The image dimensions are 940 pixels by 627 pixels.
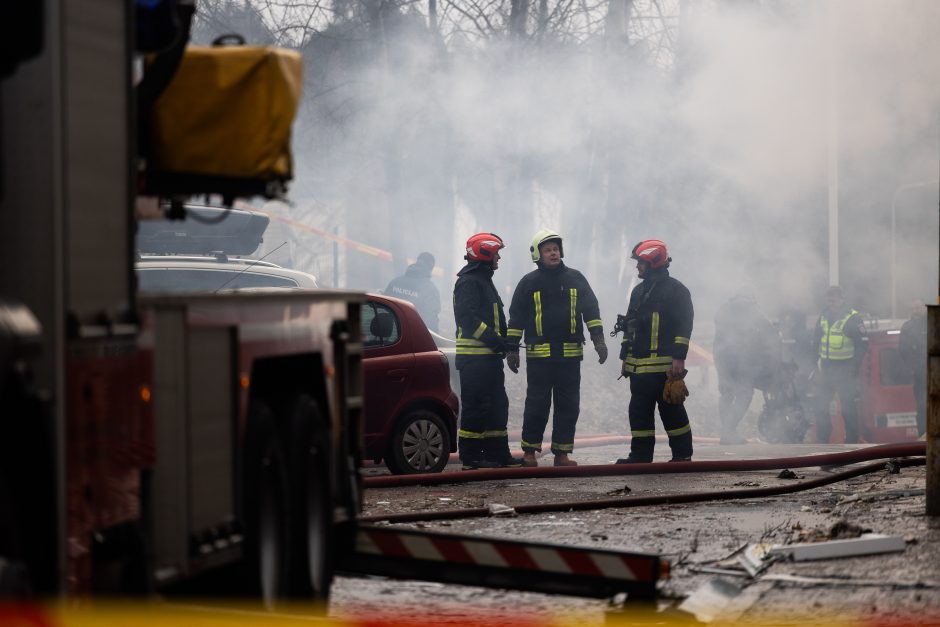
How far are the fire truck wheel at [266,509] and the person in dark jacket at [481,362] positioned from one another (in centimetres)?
745

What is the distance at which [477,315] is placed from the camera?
12562mm

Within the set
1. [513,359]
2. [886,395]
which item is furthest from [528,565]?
[886,395]

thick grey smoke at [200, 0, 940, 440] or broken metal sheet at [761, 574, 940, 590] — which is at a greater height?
thick grey smoke at [200, 0, 940, 440]

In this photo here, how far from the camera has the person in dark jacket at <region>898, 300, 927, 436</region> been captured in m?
16.8

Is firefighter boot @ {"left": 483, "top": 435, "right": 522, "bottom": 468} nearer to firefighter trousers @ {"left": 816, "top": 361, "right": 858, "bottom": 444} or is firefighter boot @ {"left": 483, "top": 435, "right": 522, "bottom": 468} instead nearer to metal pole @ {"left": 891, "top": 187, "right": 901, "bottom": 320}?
firefighter trousers @ {"left": 816, "top": 361, "right": 858, "bottom": 444}

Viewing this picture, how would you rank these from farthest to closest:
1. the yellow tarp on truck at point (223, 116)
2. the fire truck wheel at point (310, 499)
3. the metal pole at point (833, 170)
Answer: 1. the metal pole at point (833, 170)
2. the fire truck wheel at point (310, 499)
3. the yellow tarp on truck at point (223, 116)

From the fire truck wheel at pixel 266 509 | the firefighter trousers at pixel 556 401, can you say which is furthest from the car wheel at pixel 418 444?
the fire truck wheel at pixel 266 509

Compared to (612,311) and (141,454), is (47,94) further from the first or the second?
(612,311)

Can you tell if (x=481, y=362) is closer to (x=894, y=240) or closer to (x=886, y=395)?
(x=886, y=395)

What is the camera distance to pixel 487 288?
12633 millimetres

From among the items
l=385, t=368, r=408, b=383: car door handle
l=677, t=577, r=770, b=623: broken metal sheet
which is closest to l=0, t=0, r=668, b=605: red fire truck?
l=677, t=577, r=770, b=623: broken metal sheet

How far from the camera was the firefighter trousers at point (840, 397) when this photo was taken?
1756cm

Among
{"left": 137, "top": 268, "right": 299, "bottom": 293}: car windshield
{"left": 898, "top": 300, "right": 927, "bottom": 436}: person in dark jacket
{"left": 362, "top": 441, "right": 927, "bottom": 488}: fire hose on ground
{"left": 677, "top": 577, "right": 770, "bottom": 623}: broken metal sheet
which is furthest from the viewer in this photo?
{"left": 898, "top": 300, "right": 927, "bottom": 436}: person in dark jacket

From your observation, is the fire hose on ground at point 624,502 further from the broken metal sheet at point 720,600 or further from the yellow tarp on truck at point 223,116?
the yellow tarp on truck at point 223,116
